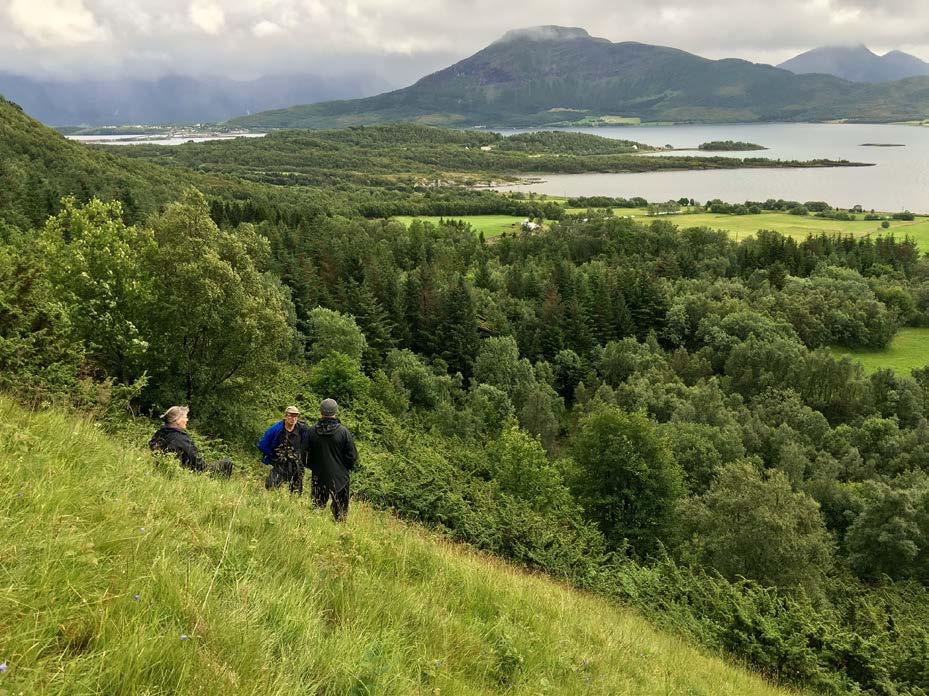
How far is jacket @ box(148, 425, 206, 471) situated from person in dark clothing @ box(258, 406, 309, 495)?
99 centimetres

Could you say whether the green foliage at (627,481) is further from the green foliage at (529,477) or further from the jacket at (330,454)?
the jacket at (330,454)

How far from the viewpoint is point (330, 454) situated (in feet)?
26.4

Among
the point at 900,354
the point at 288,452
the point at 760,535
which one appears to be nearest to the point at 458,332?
the point at 760,535

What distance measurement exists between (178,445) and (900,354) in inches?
3231

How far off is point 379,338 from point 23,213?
29.0 metres

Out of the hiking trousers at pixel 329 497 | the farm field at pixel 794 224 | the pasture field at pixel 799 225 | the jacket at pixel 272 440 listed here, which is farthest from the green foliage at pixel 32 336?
the farm field at pixel 794 224

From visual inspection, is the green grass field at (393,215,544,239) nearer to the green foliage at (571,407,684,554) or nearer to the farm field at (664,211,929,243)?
the farm field at (664,211,929,243)

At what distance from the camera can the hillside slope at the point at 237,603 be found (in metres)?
2.66

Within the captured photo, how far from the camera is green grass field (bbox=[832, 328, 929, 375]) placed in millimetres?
63594

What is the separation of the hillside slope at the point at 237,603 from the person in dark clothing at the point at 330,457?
2.93 feet

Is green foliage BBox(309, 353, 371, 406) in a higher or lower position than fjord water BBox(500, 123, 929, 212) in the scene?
lower

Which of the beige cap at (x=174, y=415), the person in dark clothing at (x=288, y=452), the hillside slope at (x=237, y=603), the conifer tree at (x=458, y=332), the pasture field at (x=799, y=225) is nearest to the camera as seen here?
the hillside slope at (x=237, y=603)

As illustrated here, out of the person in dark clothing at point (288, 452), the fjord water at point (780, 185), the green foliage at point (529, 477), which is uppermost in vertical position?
the person in dark clothing at point (288, 452)

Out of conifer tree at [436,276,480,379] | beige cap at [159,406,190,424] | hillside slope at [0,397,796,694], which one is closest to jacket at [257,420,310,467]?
beige cap at [159,406,190,424]
